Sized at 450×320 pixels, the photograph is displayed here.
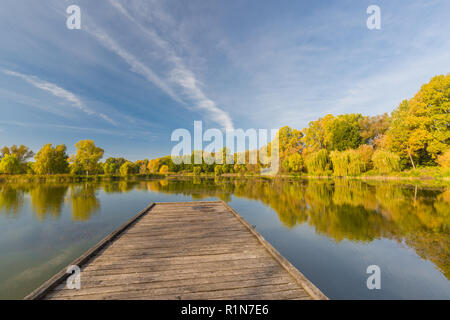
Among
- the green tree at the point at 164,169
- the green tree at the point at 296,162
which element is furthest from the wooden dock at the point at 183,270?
the green tree at the point at 164,169

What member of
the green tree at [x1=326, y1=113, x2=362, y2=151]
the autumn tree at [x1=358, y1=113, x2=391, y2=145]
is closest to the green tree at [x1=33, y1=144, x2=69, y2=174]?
the green tree at [x1=326, y1=113, x2=362, y2=151]

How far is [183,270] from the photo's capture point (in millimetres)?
2781

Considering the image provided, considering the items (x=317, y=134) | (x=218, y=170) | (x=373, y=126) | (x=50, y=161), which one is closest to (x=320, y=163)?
(x=317, y=134)

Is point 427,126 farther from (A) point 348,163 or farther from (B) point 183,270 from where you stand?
(B) point 183,270

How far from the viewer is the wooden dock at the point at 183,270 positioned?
2252 mm

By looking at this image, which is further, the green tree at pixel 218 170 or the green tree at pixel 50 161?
the green tree at pixel 218 170

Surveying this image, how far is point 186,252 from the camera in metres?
3.46

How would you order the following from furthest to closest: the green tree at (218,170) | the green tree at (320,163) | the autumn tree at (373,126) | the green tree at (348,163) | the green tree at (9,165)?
the green tree at (218,170)
the green tree at (9,165)
the autumn tree at (373,126)
the green tree at (320,163)
the green tree at (348,163)

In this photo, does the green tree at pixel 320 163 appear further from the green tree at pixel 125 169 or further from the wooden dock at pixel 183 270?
the green tree at pixel 125 169

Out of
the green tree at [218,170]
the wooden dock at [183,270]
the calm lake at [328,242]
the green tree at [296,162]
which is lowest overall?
A: the calm lake at [328,242]

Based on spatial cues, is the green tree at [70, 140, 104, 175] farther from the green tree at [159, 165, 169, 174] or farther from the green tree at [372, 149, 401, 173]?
the green tree at [372, 149, 401, 173]

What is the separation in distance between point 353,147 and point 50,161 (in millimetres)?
56876
